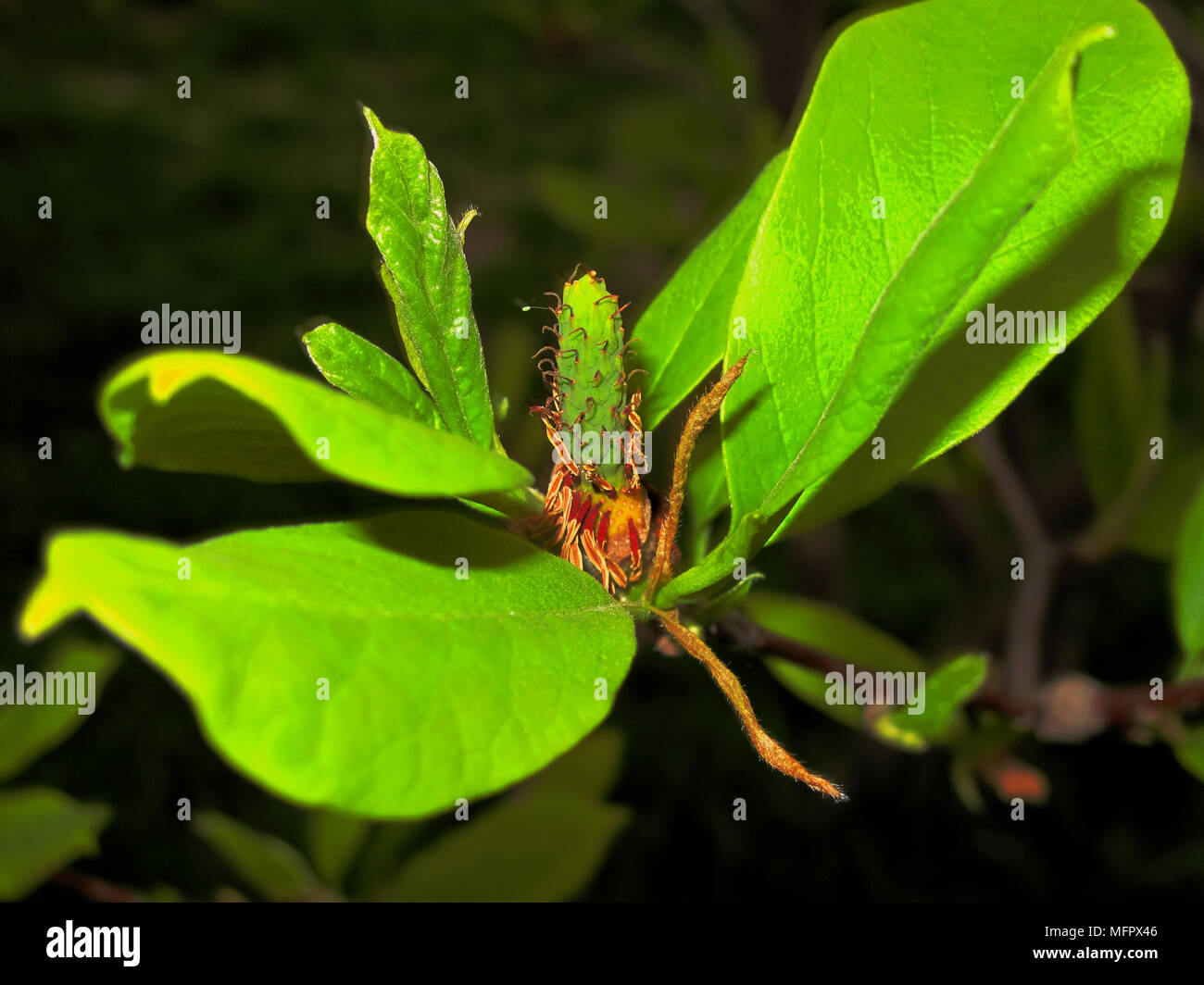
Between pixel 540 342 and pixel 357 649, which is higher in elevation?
pixel 540 342

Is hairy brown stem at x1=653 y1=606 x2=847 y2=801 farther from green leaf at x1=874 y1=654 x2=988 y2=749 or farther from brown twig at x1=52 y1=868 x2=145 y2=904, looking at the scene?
brown twig at x1=52 y1=868 x2=145 y2=904

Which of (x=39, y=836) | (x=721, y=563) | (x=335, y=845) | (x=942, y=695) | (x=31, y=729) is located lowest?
(x=335, y=845)

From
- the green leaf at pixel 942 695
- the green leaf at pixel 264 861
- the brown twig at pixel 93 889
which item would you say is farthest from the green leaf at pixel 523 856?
the green leaf at pixel 942 695

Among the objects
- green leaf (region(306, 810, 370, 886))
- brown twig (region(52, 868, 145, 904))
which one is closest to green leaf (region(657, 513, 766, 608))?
brown twig (region(52, 868, 145, 904))

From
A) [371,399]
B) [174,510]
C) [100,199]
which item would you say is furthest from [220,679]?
[100,199]

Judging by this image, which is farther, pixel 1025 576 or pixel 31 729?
pixel 1025 576

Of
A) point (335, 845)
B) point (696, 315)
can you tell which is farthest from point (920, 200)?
point (335, 845)

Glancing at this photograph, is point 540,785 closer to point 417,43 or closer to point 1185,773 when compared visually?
point 1185,773

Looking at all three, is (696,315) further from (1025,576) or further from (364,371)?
(1025,576)
